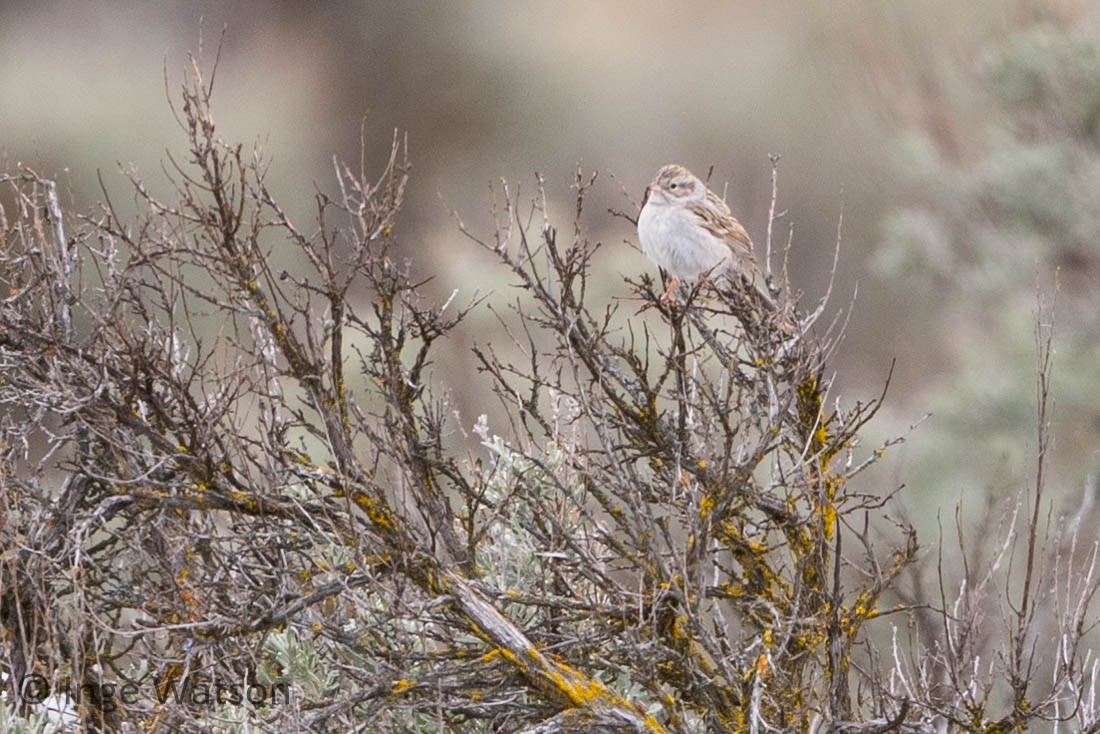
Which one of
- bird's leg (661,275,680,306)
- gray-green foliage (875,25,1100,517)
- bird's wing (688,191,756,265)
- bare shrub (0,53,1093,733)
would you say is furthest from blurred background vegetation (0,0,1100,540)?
bird's wing (688,191,756,265)

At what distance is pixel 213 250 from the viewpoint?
6.57m

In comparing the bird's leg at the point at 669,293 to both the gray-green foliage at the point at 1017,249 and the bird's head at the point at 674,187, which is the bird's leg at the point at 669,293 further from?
the gray-green foliage at the point at 1017,249

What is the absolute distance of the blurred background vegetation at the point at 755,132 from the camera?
19.9 metres

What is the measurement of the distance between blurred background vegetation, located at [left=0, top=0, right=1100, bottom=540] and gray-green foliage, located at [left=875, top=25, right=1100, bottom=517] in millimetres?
38

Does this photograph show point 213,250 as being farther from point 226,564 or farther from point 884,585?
point 884,585

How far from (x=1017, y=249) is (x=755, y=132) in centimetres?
2932

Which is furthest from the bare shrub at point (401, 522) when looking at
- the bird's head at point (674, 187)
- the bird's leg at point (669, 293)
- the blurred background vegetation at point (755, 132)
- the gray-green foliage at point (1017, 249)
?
the gray-green foliage at point (1017, 249)

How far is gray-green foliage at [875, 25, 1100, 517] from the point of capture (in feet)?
63.4

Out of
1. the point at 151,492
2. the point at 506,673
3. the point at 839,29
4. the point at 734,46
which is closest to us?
the point at 506,673

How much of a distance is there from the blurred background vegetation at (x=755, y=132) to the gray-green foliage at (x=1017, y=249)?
4 centimetres

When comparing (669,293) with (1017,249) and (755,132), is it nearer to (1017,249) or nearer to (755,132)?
(1017,249)

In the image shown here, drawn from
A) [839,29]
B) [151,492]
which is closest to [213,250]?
[151,492]

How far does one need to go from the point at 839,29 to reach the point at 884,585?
134 feet

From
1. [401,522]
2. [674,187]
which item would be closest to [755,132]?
[674,187]
